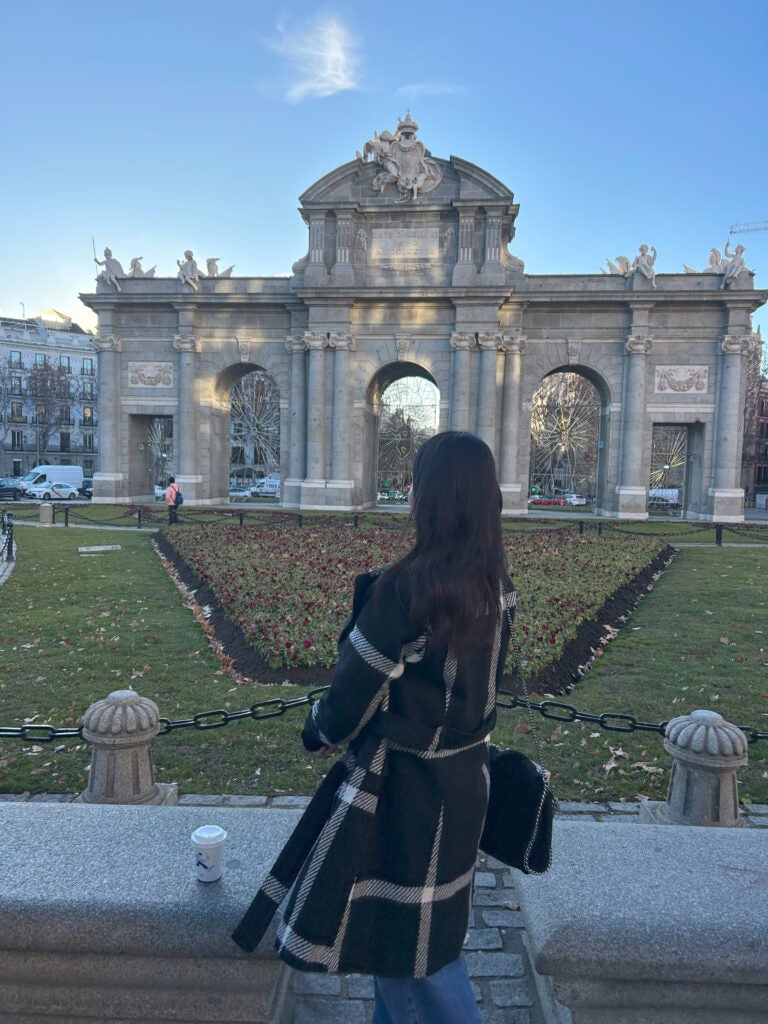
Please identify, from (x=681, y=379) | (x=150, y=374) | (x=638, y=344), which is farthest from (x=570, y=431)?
(x=150, y=374)

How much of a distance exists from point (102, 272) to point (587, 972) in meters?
34.3

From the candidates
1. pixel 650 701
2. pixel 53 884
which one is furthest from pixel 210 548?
pixel 53 884

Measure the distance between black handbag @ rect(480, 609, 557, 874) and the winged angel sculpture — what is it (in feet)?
97.7

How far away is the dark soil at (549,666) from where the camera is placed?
716 centimetres

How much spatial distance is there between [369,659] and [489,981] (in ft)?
6.87

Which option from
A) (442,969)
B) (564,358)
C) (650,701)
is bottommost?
(650,701)

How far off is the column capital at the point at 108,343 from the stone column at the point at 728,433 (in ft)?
87.0

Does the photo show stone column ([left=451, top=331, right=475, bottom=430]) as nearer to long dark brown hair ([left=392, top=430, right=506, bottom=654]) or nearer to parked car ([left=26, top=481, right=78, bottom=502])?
parked car ([left=26, top=481, right=78, bottom=502])

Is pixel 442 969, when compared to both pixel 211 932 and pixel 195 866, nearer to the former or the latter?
pixel 211 932

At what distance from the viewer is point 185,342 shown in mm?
30875

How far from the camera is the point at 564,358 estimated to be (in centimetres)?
2969

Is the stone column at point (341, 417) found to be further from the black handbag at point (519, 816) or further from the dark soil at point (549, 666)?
the black handbag at point (519, 816)

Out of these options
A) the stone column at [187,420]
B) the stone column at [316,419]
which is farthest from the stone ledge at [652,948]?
the stone column at [187,420]

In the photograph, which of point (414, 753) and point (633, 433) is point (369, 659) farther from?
point (633, 433)
